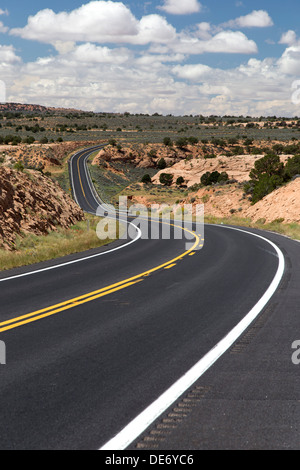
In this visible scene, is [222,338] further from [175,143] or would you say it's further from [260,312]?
[175,143]

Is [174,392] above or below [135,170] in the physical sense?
below

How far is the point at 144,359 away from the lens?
569cm

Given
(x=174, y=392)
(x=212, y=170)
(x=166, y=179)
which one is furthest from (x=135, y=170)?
(x=174, y=392)

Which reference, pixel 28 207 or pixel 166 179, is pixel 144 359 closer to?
pixel 28 207

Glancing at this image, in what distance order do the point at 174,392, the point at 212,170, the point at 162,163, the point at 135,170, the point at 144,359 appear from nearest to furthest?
1. the point at 174,392
2. the point at 144,359
3. the point at 212,170
4. the point at 162,163
5. the point at 135,170

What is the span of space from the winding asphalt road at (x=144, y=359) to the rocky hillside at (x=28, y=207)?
6557mm

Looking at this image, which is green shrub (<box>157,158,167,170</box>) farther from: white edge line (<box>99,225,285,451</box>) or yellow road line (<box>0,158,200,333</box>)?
white edge line (<box>99,225,285,451</box>)

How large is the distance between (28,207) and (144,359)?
650 inches

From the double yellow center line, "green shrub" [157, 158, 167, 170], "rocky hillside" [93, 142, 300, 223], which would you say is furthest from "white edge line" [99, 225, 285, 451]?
"green shrub" [157, 158, 167, 170]

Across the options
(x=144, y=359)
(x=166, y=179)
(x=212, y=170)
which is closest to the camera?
(x=144, y=359)

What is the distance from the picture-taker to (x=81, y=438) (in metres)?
3.75

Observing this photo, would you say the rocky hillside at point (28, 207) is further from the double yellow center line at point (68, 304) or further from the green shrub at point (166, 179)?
the green shrub at point (166, 179)

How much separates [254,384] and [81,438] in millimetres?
2085

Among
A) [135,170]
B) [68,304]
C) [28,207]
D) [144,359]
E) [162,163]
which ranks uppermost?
[162,163]
